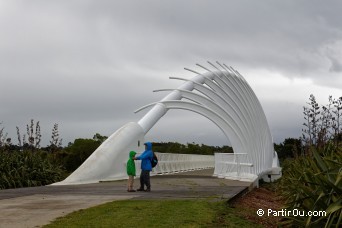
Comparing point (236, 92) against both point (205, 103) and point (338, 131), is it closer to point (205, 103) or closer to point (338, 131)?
point (205, 103)

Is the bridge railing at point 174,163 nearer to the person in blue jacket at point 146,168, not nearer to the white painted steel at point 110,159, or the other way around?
the white painted steel at point 110,159

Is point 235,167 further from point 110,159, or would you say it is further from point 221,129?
point 110,159

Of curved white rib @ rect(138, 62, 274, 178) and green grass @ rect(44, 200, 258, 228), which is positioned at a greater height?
curved white rib @ rect(138, 62, 274, 178)

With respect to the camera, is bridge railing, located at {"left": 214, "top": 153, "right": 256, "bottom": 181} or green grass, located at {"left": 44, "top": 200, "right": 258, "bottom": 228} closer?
green grass, located at {"left": 44, "top": 200, "right": 258, "bottom": 228}

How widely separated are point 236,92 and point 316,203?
2043 cm

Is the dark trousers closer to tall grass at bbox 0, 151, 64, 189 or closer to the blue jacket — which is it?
the blue jacket

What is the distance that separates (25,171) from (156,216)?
1097 centimetres

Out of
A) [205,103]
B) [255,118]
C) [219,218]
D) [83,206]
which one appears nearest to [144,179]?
[83,206]

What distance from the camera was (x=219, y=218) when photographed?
876 cm

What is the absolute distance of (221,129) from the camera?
82.4ft

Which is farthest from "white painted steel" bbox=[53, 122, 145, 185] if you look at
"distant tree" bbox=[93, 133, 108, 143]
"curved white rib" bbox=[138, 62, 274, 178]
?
→ "distant tree" bbox=[93, 133, 108, 143]

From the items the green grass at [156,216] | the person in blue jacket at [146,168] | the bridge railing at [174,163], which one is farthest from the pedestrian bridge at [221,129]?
the green grass at [156,216]

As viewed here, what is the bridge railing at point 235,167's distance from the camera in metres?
20.8

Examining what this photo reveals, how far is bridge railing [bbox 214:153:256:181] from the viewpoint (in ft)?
68.3
